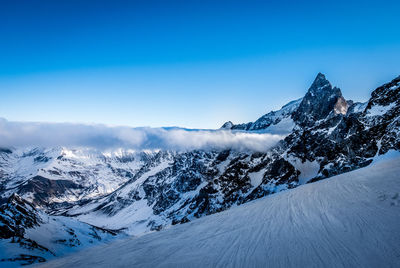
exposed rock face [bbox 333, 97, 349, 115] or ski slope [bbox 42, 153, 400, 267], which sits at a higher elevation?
exposed rock face [bbox 333, 97, 349, 115]

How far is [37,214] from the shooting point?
95.1 meters

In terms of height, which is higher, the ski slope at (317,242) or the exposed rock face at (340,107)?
the exposed rock face at (340,107)

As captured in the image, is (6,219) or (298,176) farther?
(298,176)

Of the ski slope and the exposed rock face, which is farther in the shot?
the exposed rock face

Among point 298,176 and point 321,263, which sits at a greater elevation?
point 321,263

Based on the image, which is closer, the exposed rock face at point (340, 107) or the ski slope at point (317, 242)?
the ski slope at point (317, 242)

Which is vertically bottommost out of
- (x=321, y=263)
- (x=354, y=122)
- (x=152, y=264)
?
(x=152, y=264)

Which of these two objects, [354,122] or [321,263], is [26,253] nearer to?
[321,263]

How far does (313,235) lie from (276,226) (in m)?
5.56

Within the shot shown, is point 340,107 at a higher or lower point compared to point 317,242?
higher

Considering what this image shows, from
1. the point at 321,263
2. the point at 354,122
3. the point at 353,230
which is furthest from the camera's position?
the point at 354,122

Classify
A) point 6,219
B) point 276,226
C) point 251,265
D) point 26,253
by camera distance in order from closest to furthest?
point 251,265
point 276,226
point 26,253
point 6,219

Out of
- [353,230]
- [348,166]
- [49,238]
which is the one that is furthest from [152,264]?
[348,166]

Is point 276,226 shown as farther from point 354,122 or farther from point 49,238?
point 354,122
